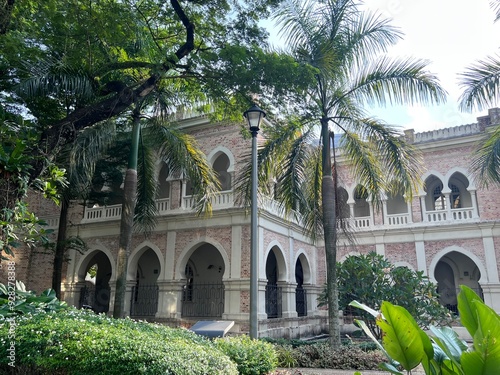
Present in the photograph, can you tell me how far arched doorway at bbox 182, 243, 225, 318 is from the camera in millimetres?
17453

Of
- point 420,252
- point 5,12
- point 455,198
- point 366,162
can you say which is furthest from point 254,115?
point 455,198

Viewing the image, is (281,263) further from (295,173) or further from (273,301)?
(295,173)

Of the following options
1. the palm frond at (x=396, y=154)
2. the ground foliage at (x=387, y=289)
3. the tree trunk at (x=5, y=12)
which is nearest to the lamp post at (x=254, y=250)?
the palm frond at (x=396, y=154)

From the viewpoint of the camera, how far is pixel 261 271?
563 inches

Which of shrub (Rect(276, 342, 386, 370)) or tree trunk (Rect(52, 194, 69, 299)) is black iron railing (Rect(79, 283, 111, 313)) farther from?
shrub (Rect(276, 342, 386, 370))

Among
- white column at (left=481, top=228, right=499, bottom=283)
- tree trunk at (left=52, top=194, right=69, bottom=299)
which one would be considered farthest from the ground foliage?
tree trunk at (left=52, top=194, right=69, bottom=299)

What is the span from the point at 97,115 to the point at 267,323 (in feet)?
29.6

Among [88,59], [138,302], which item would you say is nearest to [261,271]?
[138,302]

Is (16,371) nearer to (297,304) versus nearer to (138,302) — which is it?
(138,302)

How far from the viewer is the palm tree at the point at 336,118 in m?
10.2

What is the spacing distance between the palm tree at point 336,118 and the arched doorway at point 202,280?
7691 mm

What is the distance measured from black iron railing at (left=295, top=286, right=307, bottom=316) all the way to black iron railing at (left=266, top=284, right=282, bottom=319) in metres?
2.27

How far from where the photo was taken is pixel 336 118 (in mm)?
11211

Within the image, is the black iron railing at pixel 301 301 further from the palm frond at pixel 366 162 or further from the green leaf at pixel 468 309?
the green leaf at pixel 468 309
